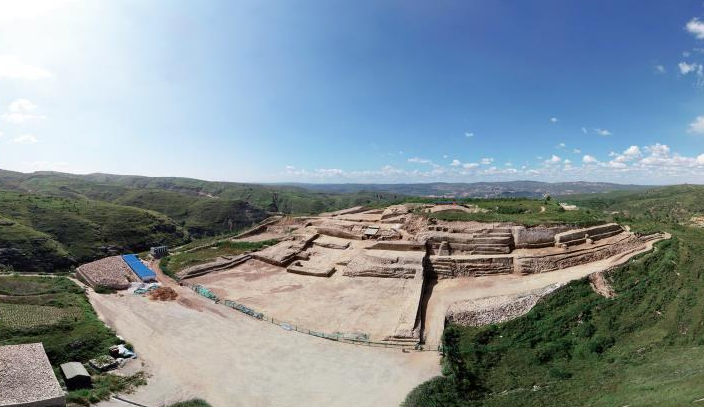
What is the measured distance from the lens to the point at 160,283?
108 ft

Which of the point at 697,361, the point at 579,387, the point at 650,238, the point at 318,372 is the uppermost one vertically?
the point at 650,238

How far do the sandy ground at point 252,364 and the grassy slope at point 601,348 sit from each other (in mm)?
2512

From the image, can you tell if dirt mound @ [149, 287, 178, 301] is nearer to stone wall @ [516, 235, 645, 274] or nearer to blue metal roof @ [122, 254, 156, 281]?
blue metal roof @ [122, 254, 156, 281]

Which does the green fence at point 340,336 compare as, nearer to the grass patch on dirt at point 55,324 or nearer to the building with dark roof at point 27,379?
the grass patch on dirt at point 55,324

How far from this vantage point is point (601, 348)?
19.1 meters

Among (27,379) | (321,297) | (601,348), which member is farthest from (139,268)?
(601,348)

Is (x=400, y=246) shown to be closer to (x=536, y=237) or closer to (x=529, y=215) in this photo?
(x=536, y=237)

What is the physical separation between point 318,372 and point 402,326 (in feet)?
21.5

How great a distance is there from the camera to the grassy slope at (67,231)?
2133 inches

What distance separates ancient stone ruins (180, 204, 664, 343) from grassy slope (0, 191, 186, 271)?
37733 millimetres

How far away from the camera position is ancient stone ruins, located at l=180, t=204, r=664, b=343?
2430 centimetres

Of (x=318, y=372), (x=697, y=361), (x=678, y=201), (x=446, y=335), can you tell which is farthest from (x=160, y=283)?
(x=678, y=201)

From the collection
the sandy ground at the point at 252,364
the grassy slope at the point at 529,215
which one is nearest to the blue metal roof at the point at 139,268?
the sandy ground at the point at 252,364

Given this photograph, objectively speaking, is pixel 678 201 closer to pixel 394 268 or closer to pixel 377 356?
pixel 394 268
